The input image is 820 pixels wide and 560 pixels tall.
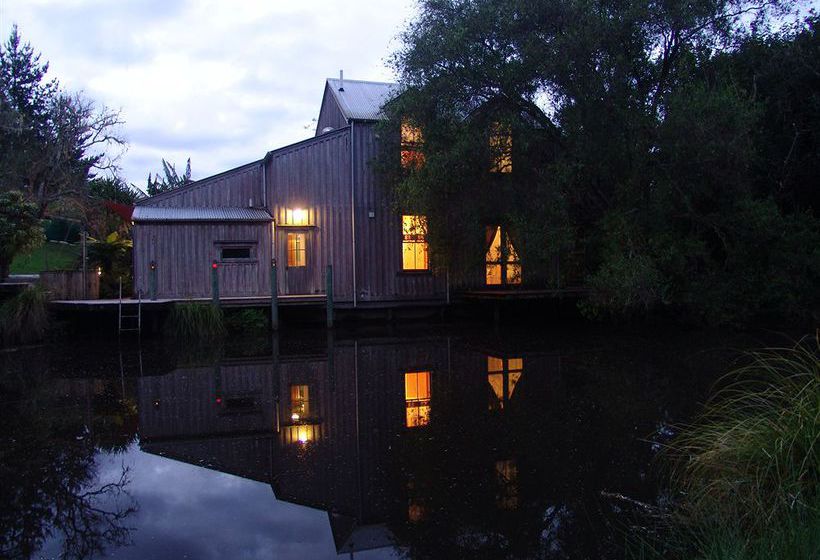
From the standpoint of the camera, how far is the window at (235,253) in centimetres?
1655

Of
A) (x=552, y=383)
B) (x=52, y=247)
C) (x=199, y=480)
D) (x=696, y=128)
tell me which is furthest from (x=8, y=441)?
(x=52, y=247)

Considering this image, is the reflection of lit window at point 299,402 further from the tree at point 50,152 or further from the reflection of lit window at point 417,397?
the tree at point 50,152

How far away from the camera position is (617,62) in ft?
47.3

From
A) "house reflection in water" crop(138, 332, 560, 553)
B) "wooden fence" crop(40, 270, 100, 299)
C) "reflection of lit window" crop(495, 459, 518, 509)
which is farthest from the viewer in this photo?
"wooden fence" crop(40, 270, 100, 299)

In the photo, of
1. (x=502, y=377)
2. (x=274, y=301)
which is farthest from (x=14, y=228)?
(x=502, y=377)

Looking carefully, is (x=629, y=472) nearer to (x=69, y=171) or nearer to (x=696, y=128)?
(x=696, y=128)

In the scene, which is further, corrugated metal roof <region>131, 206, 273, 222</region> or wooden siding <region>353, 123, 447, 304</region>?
wooden siding <region>353, 123, 447, 304</region>

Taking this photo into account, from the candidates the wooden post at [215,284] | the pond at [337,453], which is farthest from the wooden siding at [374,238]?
the pond at [337,453]

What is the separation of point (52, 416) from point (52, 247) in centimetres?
2103

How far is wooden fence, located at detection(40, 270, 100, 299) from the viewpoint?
15.0m

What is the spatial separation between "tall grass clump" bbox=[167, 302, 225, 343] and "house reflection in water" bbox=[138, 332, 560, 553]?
343cm

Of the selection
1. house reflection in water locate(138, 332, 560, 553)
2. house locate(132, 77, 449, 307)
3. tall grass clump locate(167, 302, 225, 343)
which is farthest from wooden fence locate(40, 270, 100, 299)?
house reflection in water locate(138, 332, 560, 553)

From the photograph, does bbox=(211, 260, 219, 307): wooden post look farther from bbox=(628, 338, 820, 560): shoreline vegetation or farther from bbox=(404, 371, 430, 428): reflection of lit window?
bbox=(628, 338, 820, 560): shoreline vegetation

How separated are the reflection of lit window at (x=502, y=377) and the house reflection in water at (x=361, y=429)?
29mm
